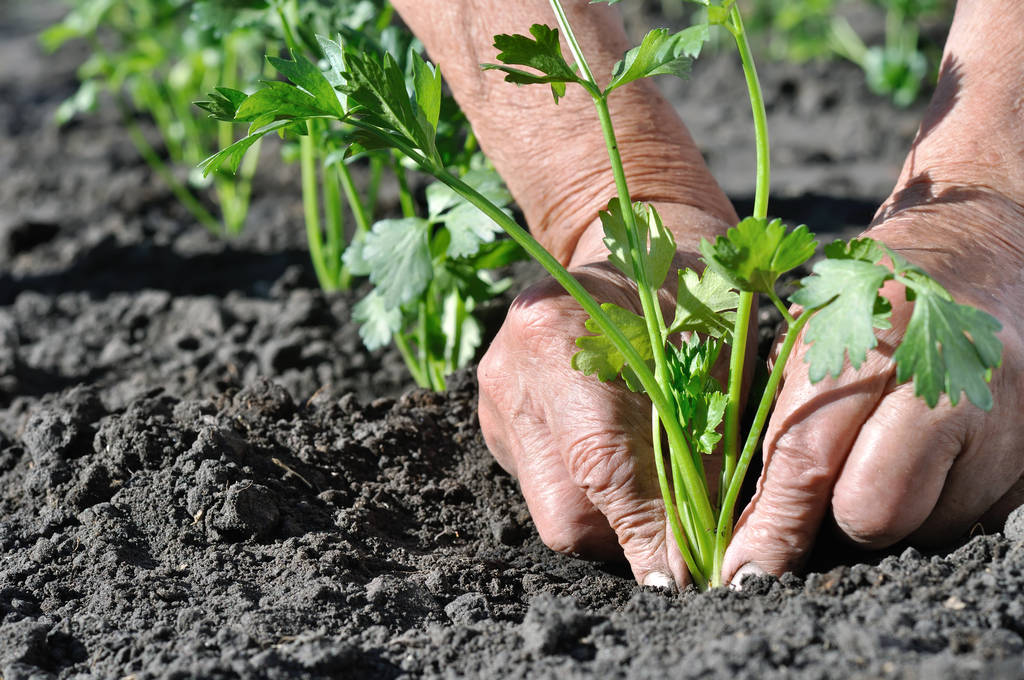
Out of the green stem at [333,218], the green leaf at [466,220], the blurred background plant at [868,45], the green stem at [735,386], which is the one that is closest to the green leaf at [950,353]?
the green stem at [735,386]

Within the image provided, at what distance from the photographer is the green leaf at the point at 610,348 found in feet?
5.03

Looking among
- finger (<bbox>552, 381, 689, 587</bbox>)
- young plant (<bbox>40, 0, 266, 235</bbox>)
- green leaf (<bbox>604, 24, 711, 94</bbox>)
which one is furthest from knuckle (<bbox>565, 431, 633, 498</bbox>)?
young plant (<bbox>40, 0, 266, 235</bbox>)

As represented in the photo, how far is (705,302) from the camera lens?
1.53 m

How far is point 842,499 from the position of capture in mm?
1467

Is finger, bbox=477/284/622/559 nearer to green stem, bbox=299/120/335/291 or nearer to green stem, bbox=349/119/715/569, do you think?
green stem, bbox=349/119/715/569

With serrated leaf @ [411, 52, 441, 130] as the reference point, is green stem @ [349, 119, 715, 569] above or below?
below

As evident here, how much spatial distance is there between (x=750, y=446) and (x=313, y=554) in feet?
2.66

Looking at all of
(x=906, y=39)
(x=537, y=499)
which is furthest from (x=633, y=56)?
(x=906, y=39)

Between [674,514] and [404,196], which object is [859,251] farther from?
[404,196]

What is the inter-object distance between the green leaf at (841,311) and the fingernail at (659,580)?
535 millimetres

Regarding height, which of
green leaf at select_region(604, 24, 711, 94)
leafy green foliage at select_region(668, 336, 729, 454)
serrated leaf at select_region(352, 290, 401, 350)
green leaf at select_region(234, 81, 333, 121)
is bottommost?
leafy green foliage at select_region(668, 336, 729, 454)

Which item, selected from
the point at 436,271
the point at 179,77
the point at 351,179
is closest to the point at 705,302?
the point at 436,271

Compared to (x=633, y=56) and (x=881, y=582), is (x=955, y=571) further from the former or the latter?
Result: (x=633, y=56)

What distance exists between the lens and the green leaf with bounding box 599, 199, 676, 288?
1.51 meters
